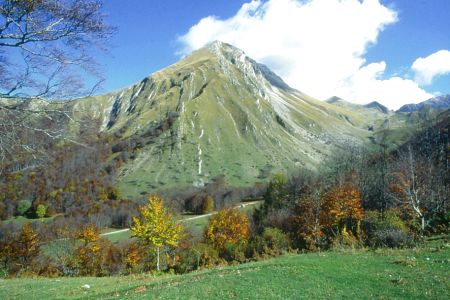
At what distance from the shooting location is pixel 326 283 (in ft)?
57.8

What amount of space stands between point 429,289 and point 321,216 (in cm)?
6277

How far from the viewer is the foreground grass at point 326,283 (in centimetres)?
1588

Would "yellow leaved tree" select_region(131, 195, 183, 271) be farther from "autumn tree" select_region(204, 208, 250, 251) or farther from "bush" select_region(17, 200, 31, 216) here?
"bush" select_region(17, 200, 31, 216)

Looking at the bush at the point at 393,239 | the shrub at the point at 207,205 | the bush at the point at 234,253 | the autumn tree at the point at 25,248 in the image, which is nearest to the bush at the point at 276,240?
the bush at the point at 234,253

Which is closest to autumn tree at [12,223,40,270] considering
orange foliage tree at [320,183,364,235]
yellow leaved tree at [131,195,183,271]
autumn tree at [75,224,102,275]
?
autumn tree at [75,224,102,275]

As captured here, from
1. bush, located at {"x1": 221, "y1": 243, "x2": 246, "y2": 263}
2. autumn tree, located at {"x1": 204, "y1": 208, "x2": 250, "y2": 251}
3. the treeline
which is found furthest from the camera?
autumn tree, located at {"x1": 204, "y1": 208, "x2": 250, "y2": 251}

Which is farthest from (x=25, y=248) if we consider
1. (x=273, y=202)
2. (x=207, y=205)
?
(x=207, y=205)

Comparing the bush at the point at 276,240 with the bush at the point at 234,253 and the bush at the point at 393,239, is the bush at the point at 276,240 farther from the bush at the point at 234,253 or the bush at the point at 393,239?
the bush at the point at 393,239

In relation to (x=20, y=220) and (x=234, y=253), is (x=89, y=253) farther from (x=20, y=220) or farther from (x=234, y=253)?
(x=20, y=220)

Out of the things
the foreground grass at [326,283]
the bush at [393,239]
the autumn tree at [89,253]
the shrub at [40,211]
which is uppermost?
the foreground grass at [326,283]

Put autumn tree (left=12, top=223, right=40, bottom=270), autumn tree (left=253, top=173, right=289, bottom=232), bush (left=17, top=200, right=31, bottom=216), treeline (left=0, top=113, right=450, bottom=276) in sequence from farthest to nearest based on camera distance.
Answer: bush (left=17, top=200, right=31, bottom=216) < autumn tree (left=253, top=173, right=289, bottom=232) < autumn tree (left=12, top=223, right=40, bottom=270) < treeline (left=0, top=113, right=450, bottom=276)

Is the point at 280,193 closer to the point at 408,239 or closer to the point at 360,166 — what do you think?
the point at 360,166

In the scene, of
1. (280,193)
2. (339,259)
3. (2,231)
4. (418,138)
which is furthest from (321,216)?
(2,231)

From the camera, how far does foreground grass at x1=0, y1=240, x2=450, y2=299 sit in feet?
52.1
